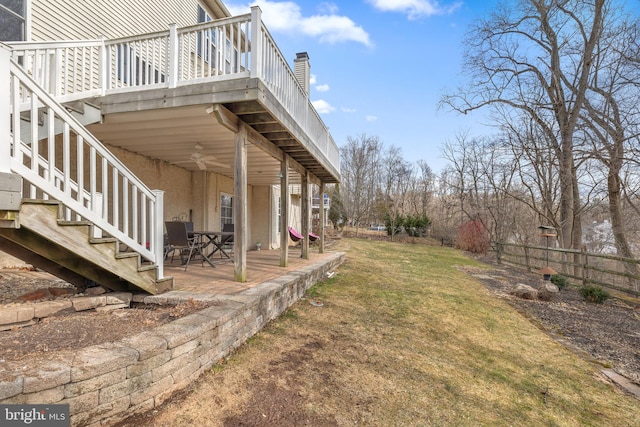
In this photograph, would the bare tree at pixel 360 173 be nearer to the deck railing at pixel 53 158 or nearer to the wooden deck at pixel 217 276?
the wooden deck at pixel 217 276

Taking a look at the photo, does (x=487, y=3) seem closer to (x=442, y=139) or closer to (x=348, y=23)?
(x=348, y=23)

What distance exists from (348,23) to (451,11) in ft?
12.4

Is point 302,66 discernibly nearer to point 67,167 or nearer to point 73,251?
point 67,167

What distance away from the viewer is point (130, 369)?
1.98 m

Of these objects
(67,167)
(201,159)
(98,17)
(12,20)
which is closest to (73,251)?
(67,167)

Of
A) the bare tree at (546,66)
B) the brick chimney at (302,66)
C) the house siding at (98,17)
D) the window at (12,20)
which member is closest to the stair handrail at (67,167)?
the window at (12,20)

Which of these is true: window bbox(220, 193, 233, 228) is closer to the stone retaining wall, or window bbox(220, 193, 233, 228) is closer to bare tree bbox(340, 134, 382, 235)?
the stone retaining wall

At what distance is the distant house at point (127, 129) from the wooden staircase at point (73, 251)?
0.01 metres

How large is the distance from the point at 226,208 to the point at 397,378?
7.58 metres

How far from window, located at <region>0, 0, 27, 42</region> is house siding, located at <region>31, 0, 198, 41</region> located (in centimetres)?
14

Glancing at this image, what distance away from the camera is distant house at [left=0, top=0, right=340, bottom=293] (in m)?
2.51

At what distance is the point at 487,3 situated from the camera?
1222cm

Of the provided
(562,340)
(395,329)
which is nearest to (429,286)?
(562,340)

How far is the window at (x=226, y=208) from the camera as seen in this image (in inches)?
354
